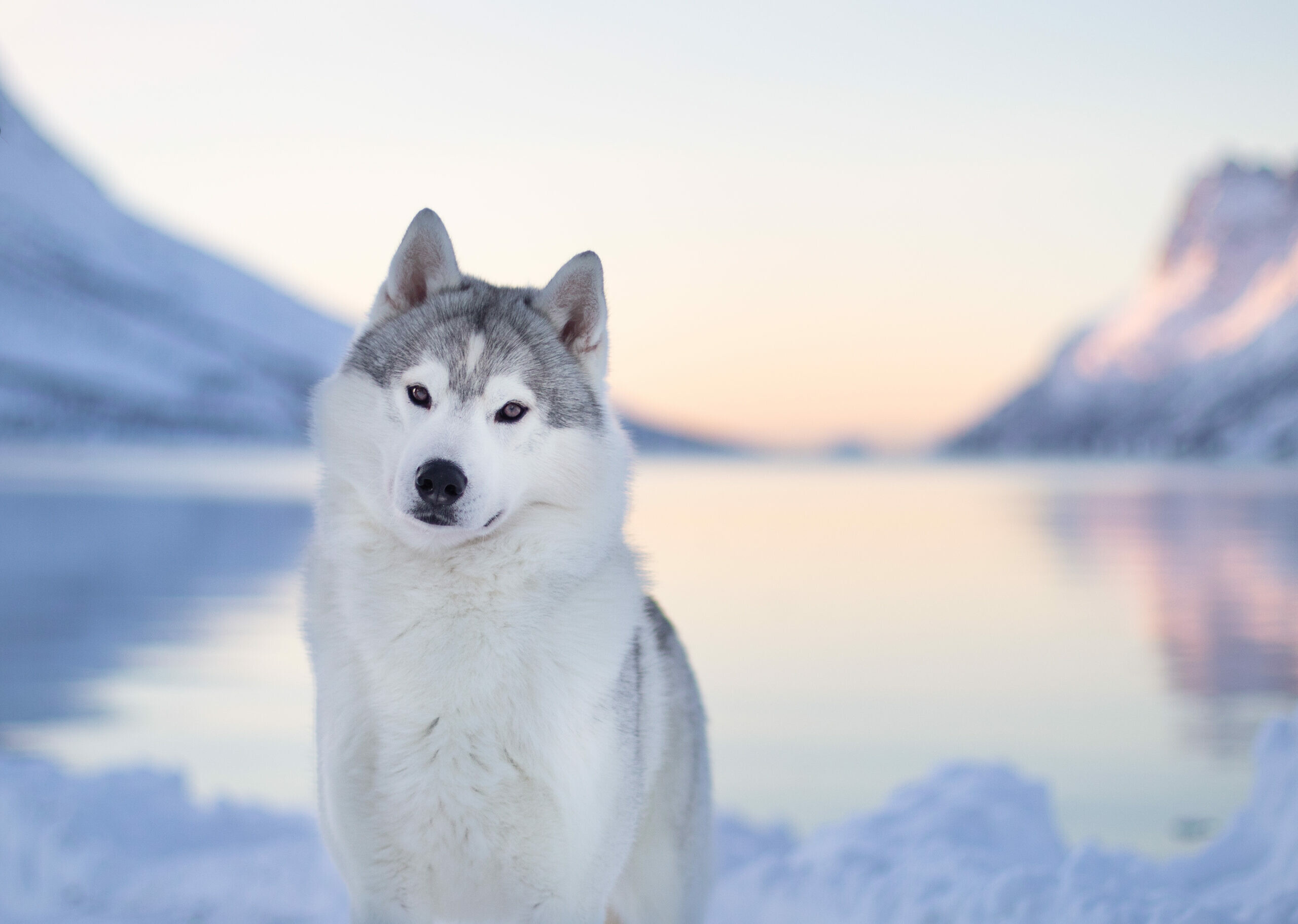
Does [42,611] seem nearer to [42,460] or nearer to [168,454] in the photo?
[42,460]

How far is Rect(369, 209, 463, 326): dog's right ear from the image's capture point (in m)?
3.49

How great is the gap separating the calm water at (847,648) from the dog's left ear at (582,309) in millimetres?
507

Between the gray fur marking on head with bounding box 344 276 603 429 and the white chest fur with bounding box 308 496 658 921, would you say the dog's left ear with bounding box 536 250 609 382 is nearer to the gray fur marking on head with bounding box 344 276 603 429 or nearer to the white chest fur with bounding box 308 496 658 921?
the gray fur marking on head with bounding box 344 276 603 429

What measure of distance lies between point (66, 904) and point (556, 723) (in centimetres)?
322

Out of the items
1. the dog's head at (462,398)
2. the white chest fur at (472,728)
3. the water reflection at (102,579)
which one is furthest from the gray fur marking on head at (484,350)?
the water reflection at (102,579)

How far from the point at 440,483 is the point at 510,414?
1.31 feet

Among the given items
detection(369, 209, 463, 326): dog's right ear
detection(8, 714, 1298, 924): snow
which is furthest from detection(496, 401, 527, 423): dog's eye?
detection(8, 714, 1298, 924): snow

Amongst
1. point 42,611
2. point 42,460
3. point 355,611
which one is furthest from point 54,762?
point 42,460

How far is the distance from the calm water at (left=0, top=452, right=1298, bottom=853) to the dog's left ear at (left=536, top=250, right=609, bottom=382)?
20.0 inches

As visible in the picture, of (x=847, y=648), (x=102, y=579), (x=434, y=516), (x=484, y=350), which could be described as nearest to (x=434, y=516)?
(x=434, y=516)

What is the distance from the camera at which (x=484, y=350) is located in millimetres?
3324

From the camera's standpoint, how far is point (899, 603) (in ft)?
53.2

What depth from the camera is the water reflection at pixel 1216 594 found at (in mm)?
10102

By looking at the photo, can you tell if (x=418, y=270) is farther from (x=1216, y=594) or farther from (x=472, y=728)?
(x=1216, y=594)
